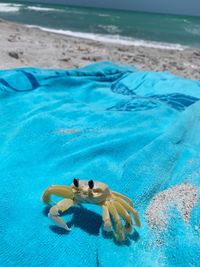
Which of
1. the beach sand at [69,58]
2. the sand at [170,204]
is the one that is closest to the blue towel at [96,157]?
the sand at [170,204]

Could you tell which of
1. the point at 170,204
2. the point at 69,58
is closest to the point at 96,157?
the point at 170,204

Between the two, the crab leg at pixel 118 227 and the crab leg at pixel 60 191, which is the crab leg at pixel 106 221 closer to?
the crab leg at pixel 118 227

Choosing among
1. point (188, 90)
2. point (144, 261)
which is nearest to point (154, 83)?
point (188, 90)

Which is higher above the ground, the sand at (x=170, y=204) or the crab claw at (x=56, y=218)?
the crab claw at (x=56, y=218)

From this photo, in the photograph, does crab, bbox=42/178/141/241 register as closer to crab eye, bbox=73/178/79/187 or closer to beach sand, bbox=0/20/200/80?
crab eye, bbox=73/178/79/187

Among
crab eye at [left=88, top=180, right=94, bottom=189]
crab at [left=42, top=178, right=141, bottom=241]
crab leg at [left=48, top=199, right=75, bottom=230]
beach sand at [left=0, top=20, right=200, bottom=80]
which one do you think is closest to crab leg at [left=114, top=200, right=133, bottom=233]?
crab at [left=42, top=178, right=141, bottom=241]

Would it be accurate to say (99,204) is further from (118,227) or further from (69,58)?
(69,58)

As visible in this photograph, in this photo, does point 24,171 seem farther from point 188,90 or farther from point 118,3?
point 118,3
